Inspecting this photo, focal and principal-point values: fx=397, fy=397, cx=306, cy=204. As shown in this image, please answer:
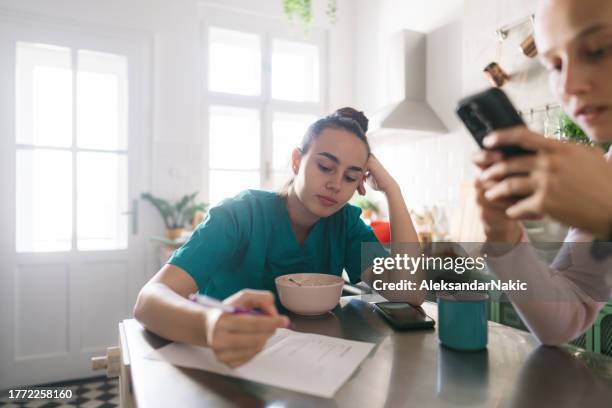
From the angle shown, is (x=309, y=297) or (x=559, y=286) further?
(x=309, y=297)

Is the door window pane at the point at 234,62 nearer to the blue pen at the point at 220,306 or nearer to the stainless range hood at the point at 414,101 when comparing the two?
the stainless range hood at the point at 414,101

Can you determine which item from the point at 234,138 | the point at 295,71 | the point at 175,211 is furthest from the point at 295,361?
the point at 295,71

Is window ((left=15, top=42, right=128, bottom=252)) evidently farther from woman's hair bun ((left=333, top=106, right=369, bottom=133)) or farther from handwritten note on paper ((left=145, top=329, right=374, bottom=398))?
handwritten note on paper ((left=145, top=329, right=374, bottom=398))

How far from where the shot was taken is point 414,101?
9.23 feet

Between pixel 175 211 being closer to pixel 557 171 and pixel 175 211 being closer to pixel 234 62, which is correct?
pixel 234 62

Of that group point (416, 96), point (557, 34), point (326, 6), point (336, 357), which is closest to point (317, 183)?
point (336, 357)

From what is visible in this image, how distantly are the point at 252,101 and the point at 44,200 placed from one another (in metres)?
1.70

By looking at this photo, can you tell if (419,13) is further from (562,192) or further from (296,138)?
(562,192)

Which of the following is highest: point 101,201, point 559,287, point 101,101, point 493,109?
point 101,101

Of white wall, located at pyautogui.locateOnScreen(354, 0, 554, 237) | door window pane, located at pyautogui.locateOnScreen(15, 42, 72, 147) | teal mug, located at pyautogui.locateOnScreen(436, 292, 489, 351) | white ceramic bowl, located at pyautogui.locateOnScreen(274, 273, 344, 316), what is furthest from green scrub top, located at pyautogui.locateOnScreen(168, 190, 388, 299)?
Answer: door window pane, located at pyautogui.locateOnScreen(15, 42, 72, 147)

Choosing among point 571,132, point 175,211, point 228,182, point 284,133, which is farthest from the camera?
point 284,133

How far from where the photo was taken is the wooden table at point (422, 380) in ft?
1.77

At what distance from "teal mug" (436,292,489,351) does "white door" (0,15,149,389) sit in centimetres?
259

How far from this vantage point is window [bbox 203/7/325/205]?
10.7ft
